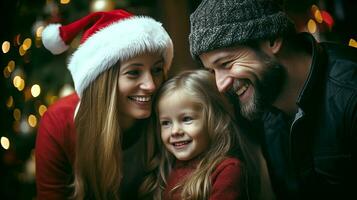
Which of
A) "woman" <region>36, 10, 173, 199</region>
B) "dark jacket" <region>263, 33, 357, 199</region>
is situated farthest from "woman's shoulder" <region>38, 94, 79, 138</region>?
"dark jacket" <region>263, 33, 357, 199</region>

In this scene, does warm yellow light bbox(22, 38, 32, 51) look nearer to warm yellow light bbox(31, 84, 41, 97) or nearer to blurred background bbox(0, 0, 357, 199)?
blurred background bbox(0, 0, 357, 199)

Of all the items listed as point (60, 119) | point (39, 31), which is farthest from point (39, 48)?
point (60, 119)

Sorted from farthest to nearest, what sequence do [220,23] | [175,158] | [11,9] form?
[11,9] → [175,158] → [220,23]

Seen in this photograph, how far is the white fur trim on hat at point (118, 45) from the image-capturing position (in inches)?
60.9

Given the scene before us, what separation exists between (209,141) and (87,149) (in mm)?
413

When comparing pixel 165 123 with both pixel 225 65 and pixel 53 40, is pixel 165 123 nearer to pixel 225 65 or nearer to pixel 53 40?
pixel 225 65

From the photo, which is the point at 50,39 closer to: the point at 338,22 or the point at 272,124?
the point at 272,124

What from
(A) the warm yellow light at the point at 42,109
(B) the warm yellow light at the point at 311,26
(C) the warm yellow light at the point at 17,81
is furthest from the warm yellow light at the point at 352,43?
(C) the warm yellow light at the point at 17,81

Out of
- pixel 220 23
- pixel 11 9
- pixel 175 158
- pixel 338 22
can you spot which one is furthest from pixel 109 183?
pixel 338 22

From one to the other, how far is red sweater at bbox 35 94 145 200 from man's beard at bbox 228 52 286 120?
0.36 m

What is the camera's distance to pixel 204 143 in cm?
152

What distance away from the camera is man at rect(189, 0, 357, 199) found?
57.4 inches

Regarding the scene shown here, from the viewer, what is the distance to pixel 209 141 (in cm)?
152

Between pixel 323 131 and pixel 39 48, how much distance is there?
1022 mm
